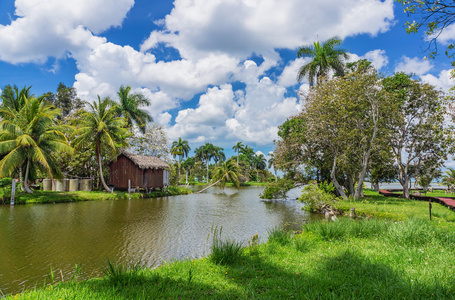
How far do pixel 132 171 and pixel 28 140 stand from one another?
12183mm

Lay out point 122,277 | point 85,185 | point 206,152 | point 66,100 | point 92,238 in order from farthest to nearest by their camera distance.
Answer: point 206,152
point 66,100
point 85,185
point 92,238
point 122,277

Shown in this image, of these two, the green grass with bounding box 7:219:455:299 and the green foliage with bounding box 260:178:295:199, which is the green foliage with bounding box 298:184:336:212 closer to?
the green foliage with bounding box 260:178:295:199

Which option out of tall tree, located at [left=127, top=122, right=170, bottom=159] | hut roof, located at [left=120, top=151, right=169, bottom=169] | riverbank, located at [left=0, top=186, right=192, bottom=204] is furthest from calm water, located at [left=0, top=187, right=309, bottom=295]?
tall tree, located at [left=127, top=122, right=170, bottom=159]

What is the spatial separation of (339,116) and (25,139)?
24876 millimetres

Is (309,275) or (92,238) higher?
(309,275)

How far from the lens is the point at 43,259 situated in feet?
27.5

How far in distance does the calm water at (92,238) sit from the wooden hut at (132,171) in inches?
528

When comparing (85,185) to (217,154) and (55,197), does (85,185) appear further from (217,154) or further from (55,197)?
(217,154)

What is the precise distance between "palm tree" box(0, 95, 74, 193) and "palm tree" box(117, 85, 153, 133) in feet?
48.3

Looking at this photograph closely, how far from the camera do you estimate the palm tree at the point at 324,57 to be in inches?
1051

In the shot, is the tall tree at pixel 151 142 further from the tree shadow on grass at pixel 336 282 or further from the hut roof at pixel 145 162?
the tree shadow on grass at pixel 336 282

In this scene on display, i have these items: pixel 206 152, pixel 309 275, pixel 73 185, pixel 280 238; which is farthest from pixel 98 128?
pixel 206 152

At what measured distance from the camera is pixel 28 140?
67.9 ft

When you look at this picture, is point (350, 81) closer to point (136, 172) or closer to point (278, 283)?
point (278, 283)
